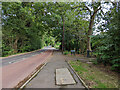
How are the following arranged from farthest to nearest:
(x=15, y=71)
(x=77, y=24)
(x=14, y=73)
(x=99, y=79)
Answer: (x=77, y=24), (x=15, y=71), (x=14, y=73), (x=99, y=79)

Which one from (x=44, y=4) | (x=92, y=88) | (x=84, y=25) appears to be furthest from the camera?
(x=84, y=25)

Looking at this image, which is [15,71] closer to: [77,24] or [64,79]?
[64,79]

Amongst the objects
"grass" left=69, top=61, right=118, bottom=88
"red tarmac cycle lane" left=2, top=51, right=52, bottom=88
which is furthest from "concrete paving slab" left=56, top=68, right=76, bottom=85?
"red tarmac cycle lane" left=2, top=51, right=52, bottom=88

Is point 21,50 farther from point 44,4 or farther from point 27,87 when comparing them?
point 27,87

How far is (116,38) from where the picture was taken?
15.5 ft

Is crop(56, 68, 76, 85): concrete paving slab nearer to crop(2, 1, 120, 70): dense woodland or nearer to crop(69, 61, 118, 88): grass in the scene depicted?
crop(69, 61, 118, 88): grass

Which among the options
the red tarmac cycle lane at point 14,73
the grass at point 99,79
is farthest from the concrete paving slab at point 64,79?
the red tarmac cycle lane at point 14,73

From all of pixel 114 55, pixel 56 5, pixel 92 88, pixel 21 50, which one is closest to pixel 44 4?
pixel 56 5

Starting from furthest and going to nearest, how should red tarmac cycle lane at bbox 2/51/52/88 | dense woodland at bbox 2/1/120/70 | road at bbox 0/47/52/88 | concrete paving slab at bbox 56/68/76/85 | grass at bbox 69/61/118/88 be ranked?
dense woodland at bbox 2/1/120/70 < road at bbox 0/47/52/88 < red tarmac cycle lane at bbox 2/51/52/88 < concrete paving slab at bbox 56/68/76/85 < grass at bbox 69/61/118/88

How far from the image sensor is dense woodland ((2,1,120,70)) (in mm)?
5309

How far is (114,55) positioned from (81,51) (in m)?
11.5

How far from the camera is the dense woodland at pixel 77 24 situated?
5.31m

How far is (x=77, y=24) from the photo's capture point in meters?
17.0

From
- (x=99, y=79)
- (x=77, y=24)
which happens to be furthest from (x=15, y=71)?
(x=77, y=24)
